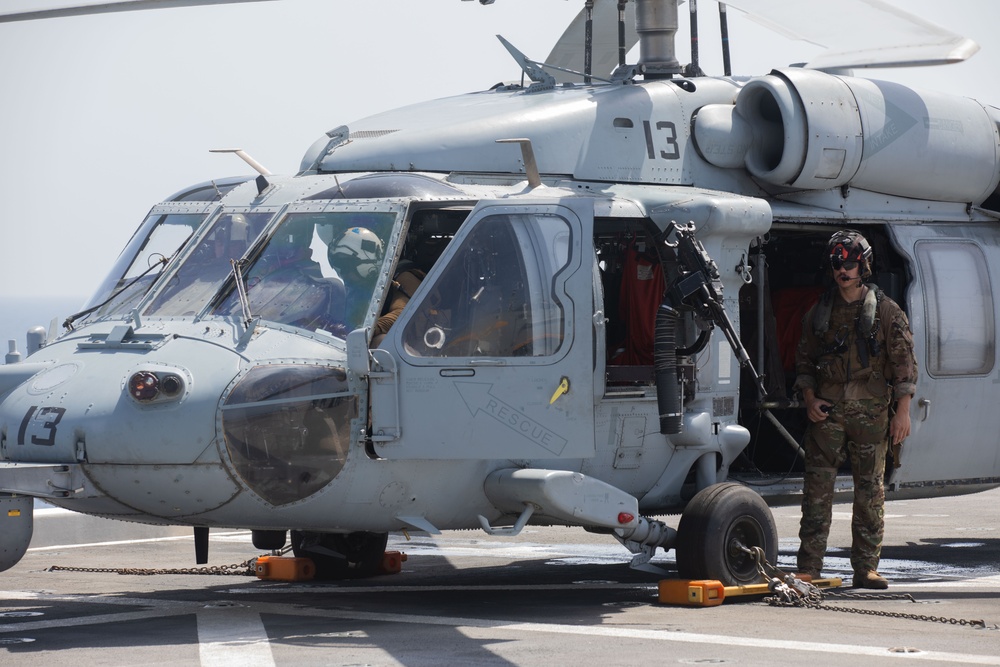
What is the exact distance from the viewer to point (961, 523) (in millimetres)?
15508

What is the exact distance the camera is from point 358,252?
889 cm

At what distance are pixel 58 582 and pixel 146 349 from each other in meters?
3.49

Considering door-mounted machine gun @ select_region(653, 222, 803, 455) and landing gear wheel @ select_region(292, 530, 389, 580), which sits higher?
door-mounted machine gun @ select_region(653, 222, 803, 455)

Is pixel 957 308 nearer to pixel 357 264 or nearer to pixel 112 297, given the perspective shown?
pixel 357 264

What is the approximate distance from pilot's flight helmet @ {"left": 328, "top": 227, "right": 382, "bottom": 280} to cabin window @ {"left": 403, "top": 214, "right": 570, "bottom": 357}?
1.36ft

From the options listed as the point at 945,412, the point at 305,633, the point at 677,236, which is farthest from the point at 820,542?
the point at 305,633

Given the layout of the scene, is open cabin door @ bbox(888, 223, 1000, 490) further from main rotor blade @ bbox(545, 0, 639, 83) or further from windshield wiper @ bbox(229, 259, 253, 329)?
windshield wiper @ bbox(229, 259, 253, 329)

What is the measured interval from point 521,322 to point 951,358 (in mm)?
3753

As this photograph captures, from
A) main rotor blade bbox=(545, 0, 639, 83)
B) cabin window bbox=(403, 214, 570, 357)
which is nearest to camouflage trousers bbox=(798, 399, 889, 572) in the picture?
cabin window bbox=(403, 214, 570, 357)

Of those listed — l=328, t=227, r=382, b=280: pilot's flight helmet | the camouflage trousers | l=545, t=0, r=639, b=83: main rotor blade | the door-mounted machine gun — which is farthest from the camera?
l=545, t=0, r=639, b=83: main rotor blade

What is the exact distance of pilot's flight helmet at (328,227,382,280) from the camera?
8.80m

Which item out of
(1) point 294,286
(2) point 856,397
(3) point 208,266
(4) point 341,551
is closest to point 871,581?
(2) point 856,397

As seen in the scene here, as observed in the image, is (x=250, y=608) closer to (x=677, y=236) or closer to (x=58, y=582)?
(x=58, y=582)

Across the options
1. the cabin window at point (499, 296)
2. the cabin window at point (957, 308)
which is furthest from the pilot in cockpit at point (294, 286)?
the cabin window at point (957, 308)
